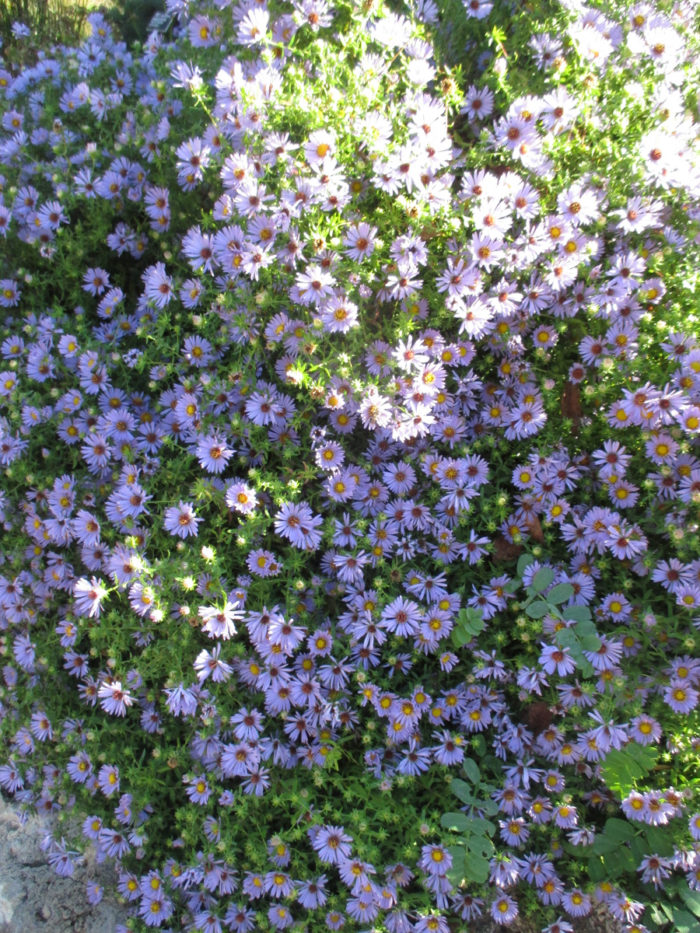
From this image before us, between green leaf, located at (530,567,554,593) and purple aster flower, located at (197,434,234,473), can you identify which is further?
purple aster flower, located at (197,434,234,473)

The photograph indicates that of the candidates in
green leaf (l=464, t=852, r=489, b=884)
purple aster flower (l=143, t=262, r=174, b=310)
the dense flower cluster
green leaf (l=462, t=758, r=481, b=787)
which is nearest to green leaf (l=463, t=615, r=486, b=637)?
the dense flower cluster

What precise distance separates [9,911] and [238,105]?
9.42ft

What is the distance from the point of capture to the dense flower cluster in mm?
2234

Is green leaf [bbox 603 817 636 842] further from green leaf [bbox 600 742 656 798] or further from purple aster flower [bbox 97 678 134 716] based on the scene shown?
purple aster flower [bbox 97 678 134 716]

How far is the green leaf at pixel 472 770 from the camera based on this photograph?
7.08 ft

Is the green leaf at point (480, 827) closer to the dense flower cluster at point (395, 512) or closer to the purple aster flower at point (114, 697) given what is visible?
the dense flower cluster at point (395, 512)

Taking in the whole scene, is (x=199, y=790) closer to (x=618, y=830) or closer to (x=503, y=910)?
(x=503, y=910)

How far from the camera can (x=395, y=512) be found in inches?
97.2

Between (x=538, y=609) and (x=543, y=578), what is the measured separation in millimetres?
98

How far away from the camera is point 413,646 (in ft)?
7.79

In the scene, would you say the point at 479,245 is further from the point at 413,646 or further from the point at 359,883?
the point at 359,883

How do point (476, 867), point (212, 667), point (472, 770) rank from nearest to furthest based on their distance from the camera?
point (476, 867)
point (472, 770)
point (212, 667)

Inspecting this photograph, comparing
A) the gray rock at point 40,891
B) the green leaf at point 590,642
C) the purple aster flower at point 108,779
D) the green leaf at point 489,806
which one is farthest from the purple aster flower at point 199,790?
the green leaf at point 590,642

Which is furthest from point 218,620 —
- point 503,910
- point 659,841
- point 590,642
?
point 659,841
